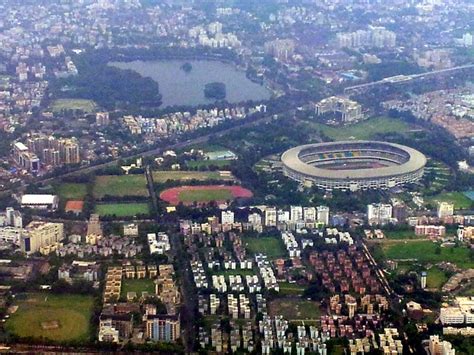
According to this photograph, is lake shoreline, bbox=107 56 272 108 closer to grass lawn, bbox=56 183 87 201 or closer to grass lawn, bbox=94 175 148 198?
grass lawn, bbox=94 175 148 198

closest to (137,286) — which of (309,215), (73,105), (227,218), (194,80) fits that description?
(227,218)

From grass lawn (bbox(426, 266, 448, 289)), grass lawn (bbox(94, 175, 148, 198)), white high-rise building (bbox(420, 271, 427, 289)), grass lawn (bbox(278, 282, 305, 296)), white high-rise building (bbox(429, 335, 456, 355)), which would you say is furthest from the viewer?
grass lawn (bbox(94, 175, 148, 198))

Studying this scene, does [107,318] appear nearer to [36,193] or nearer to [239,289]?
[239,289]

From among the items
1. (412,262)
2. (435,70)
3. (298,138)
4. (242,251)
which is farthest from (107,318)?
(435,70)

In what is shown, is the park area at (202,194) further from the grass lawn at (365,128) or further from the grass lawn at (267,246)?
the grass lawn at (365,128)

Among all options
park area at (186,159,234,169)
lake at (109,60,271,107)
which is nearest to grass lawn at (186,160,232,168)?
park area at (186,159,234,169)

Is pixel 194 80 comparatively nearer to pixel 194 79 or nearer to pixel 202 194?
pixel 194 79
